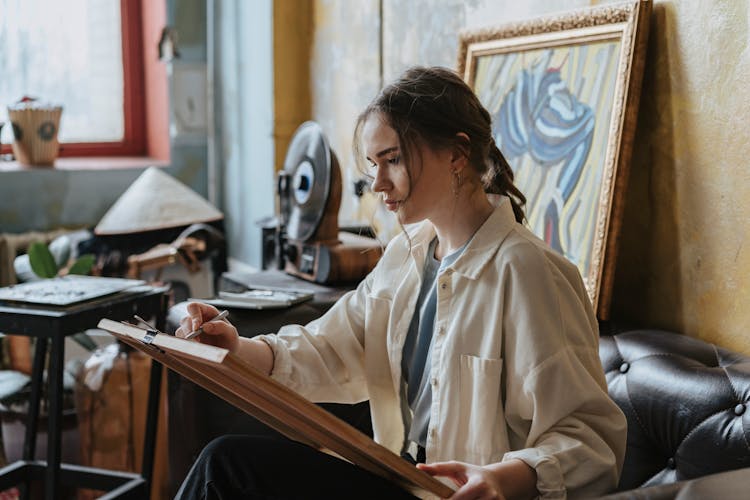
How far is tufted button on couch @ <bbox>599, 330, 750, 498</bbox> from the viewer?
1688 mm

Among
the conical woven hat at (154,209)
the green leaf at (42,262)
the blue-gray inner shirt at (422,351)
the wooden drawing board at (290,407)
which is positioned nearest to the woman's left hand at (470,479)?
the wooden drawing board at (290,407)

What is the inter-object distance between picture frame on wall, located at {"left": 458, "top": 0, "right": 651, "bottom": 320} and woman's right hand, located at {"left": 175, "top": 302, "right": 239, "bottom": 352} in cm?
92

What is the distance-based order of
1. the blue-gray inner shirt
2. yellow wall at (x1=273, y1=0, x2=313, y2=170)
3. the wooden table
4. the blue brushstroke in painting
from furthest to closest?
1. yellow wall at (x1=273, y1=0, x2=313, y2=170)
2. the wooden table
3. the blue brushstroke in painting
4. the blue-gray inner shirt

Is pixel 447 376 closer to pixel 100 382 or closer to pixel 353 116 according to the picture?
pixel 100 382

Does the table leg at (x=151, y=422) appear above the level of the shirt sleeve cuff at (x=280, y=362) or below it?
below

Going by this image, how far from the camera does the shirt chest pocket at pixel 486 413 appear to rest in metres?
1.62

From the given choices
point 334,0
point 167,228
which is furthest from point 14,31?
point 334,0

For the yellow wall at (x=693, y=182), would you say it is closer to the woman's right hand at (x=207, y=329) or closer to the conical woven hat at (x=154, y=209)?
the woman's right hand at (x=207, y=329)

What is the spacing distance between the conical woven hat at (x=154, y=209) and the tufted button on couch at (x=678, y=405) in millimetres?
2421

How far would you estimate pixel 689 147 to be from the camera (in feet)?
6.77

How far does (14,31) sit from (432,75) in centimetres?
348

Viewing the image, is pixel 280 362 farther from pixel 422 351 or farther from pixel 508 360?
pixel 508 360

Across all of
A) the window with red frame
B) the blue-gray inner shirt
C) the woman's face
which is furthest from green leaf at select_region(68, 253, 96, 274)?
the woman's face

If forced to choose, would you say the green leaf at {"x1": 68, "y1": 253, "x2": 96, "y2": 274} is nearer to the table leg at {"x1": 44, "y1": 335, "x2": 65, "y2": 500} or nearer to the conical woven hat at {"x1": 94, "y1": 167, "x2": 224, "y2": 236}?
the conical woven hat at {"x1": 94, "y1": 167, "x2": 224, "y2": 236}
